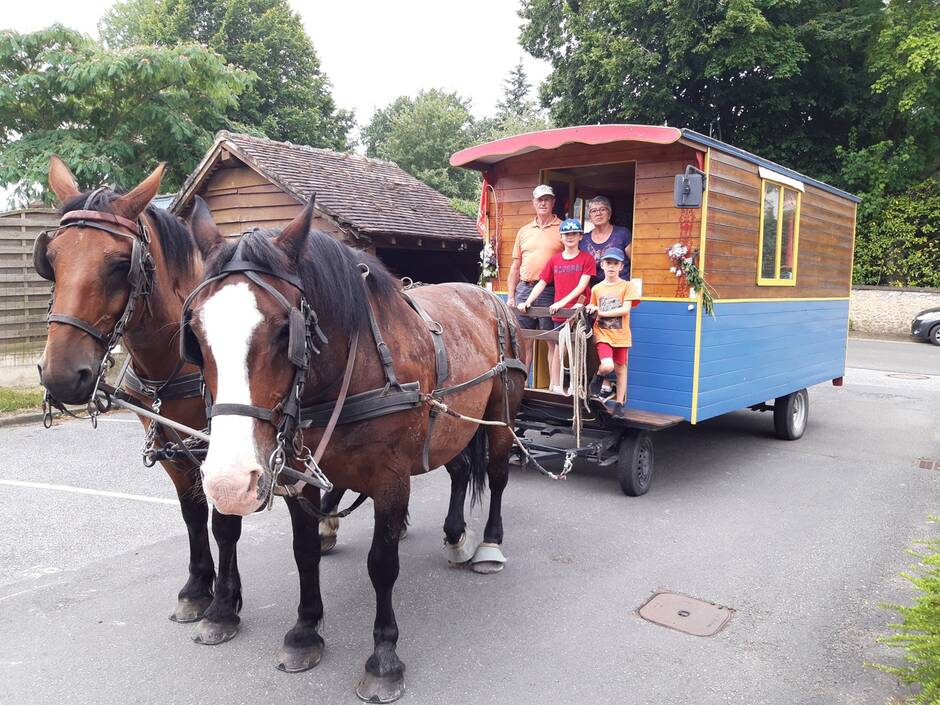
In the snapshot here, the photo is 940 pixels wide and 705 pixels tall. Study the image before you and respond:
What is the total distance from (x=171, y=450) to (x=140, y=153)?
1372 centimetres

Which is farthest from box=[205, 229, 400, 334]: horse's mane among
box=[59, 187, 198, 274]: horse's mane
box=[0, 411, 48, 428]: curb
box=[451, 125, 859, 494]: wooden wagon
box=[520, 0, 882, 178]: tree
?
box=[520, 0, 882, 178]: tree

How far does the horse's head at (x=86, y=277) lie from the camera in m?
2.68

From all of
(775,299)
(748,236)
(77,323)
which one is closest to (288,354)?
(77,323)

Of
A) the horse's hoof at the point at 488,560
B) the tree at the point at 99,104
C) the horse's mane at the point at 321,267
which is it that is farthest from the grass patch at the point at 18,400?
the horse's mane at the point at 321,267

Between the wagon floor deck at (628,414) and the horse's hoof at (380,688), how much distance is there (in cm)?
308

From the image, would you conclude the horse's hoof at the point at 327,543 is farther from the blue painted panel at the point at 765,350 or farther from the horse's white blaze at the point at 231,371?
the blue painted panel at the point at 765,350

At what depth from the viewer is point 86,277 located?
9.01 ft

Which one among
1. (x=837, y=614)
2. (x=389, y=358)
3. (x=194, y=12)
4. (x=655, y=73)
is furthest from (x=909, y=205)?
(x=194, y=12)

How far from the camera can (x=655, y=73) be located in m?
20.7

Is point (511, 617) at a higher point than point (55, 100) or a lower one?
lower

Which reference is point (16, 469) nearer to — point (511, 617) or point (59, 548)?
point (59, 548)

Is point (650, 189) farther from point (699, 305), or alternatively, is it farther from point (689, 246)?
point (699, 305)

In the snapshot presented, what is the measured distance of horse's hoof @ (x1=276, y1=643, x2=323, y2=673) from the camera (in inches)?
121

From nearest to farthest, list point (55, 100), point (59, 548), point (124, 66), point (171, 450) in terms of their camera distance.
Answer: point (171, 450) < point (59, 548) < point (124, 66) < point (55, 100)
